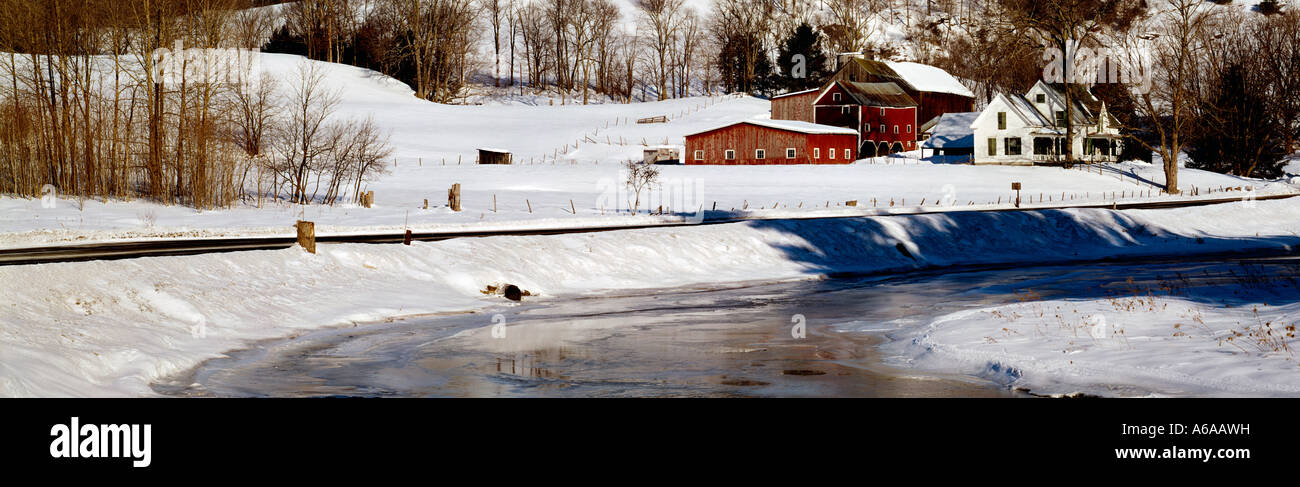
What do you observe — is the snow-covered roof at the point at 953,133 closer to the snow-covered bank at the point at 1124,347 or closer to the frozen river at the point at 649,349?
the frozen river at the point at 649,349

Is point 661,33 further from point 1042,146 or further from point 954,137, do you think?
point 1042,146

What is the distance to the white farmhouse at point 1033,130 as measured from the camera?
9694 cm

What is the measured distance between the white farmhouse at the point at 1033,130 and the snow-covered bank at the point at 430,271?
1716 inches

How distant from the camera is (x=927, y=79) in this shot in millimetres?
126562

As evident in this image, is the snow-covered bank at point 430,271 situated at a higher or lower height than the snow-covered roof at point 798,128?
lower

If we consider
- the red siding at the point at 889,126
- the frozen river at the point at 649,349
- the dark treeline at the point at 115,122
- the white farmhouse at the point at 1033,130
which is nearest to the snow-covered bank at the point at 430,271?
the frozen river at the point at 649,349

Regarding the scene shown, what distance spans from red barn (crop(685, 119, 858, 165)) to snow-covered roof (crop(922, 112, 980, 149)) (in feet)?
43.3

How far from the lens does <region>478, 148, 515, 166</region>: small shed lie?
93.2 m

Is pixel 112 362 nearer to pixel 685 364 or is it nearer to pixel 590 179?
pixel 685 364

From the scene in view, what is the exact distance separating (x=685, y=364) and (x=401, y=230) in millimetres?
28903

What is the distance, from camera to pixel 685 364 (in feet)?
58.3
